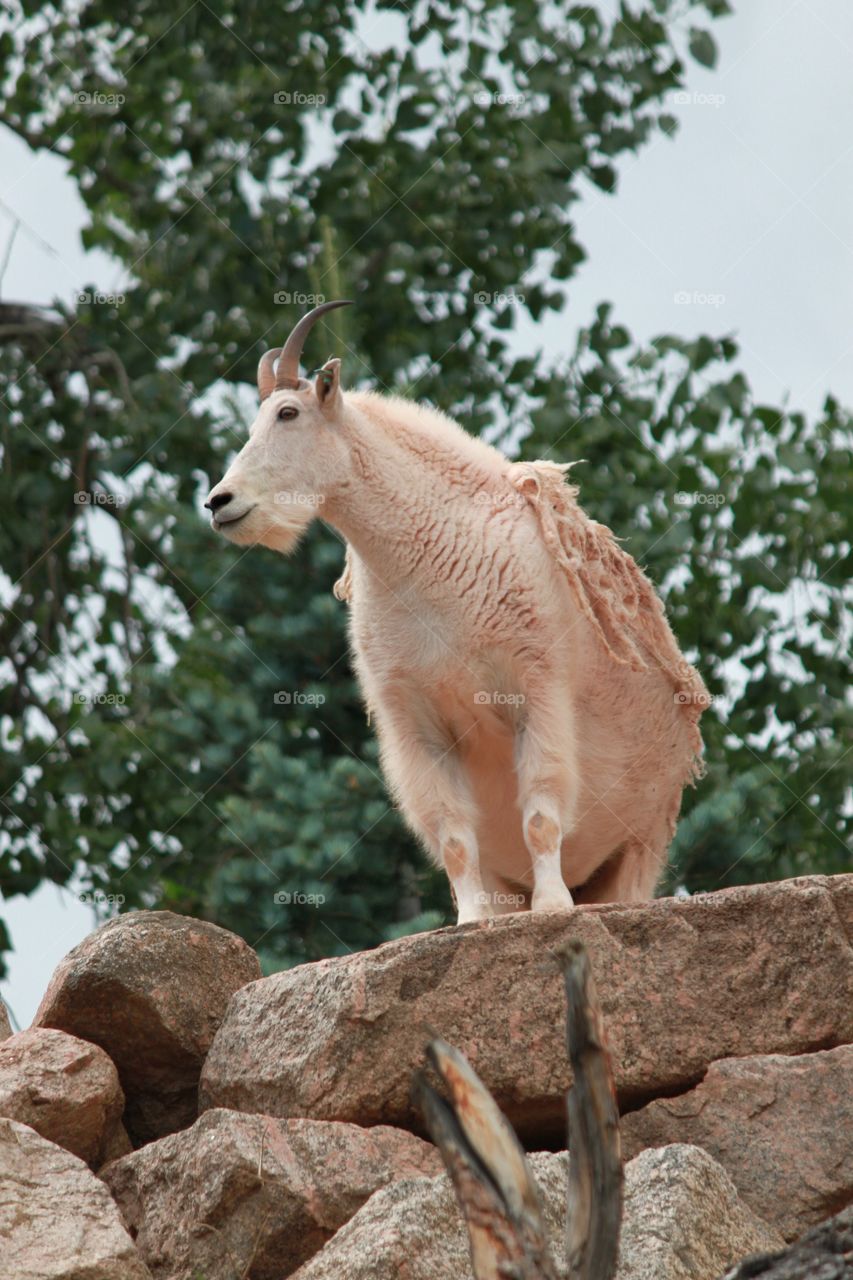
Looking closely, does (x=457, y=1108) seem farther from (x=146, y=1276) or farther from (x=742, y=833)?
(x=742, y=833)

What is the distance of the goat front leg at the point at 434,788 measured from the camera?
21.5 feet

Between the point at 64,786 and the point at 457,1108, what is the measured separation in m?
8.55

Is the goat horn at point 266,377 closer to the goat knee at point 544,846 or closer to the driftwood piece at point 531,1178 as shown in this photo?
the goat knee at point 544,846

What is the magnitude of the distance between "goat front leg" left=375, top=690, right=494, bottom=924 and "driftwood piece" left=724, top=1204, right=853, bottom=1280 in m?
2.73

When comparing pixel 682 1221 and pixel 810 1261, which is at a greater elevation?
pixel 682 1221

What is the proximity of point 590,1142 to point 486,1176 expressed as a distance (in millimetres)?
211

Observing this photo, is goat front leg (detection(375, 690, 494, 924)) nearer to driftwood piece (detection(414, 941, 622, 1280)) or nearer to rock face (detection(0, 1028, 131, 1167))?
rock face (detection(0, 1028, 131, 1167))

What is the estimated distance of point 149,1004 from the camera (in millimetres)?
5996

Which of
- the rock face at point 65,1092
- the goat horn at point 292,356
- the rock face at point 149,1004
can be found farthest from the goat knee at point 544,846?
the goat horn at point 292,356

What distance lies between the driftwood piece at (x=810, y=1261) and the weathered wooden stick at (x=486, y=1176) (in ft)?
1.59

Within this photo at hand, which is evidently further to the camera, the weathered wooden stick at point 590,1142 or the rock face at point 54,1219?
the rock face at point 54,1219

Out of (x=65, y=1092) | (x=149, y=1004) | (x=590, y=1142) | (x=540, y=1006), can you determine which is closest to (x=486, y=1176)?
(x=590, y=1142)

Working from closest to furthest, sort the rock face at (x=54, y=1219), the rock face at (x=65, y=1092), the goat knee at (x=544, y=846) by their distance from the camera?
A: 1. the rock face at (x=54, y=1219)
2. the rock face at (x=65, y=1092)
3. the goat knee at (x=544, y=846)

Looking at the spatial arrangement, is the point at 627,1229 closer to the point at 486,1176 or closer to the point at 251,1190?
the point at 251,1190
